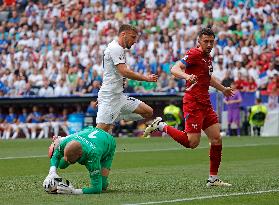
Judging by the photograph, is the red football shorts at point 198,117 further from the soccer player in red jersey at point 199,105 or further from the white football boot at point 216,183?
the white football boot at point 216,183

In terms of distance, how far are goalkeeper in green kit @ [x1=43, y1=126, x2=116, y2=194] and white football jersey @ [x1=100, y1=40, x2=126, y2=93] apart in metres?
1.51

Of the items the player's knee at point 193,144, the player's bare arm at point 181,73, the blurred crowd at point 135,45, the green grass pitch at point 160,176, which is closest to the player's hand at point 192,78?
the player's bare arm at point 181,73

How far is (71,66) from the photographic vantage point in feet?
113

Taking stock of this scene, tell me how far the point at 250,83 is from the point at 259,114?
4.38ft

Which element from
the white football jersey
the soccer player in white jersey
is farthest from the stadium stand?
the white football jersey

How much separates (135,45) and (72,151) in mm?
22742

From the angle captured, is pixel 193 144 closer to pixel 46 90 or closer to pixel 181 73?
pixel 181 73

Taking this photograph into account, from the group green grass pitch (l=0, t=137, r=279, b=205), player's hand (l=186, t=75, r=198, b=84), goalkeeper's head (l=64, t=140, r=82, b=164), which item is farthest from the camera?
player's hand (l=186, t=75, r=198, b=84)

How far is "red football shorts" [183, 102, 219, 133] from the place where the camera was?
41.3 ft

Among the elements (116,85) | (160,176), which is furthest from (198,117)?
(160,176)

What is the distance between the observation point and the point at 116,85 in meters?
13.2

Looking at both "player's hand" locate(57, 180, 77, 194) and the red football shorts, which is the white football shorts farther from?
"player's hand" locate(57, 180, 77, 194)

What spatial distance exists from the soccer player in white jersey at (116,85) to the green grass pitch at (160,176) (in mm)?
959

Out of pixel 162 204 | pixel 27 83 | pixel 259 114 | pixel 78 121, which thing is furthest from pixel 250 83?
pixel 162 204
